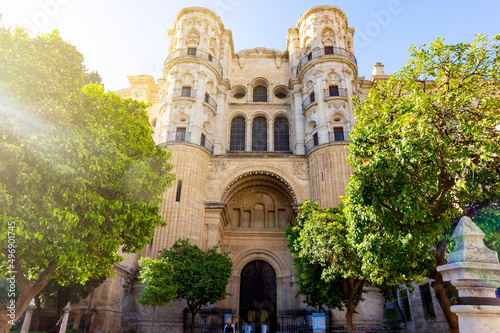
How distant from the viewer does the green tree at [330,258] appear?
11961mm

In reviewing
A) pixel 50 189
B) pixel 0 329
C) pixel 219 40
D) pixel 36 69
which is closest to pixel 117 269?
pixel 0 329

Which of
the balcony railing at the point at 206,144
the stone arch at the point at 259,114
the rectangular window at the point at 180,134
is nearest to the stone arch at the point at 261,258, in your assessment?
the balcony railing at the point at 206,144

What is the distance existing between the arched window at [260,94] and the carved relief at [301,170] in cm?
870

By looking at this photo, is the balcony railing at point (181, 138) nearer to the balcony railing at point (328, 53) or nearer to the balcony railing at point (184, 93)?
the balcony railing at point (184, 93)

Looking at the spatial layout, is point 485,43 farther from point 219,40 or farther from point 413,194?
point 219,40

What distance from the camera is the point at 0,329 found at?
7.09 m

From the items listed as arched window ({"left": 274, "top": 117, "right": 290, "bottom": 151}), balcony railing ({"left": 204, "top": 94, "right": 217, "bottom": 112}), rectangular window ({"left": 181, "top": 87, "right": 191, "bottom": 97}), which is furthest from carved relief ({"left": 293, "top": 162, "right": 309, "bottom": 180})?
rectangular window ({"left": 181, "top": 87, "right": 191, "bottom": 97})

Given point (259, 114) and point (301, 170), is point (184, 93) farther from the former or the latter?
point (301, 170)

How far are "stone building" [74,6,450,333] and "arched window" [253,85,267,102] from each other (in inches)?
3.8

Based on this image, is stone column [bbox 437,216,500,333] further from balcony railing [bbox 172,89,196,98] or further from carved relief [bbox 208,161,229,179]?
balcony railing [bbox 172,89,196,98]

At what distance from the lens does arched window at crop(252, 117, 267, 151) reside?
26.5 meters

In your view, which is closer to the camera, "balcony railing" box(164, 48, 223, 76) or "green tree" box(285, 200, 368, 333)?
"green tree" box(285, 200, 368, 333)

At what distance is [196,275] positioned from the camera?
16.0 meters

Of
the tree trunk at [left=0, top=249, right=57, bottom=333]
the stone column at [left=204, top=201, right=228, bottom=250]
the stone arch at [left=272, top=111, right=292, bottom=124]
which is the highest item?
the stone arch at [left=272, top=111, right=292, bottom=124]
